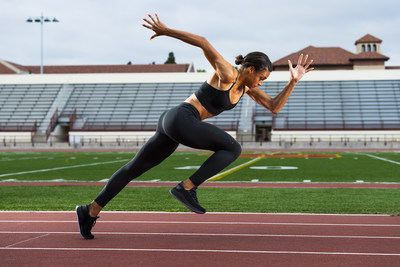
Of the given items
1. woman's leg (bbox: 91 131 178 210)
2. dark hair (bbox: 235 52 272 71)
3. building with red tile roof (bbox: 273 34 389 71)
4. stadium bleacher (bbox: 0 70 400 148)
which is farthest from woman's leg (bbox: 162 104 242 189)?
building with red tile roof (bbox: 273 34 389 71)

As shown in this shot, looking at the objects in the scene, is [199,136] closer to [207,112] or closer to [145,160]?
[207,112]

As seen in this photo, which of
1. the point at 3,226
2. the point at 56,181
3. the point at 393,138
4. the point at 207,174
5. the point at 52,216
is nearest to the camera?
the point at 207,174

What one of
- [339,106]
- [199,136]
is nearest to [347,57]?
[339,106]

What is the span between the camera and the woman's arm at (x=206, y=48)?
15.4 ft

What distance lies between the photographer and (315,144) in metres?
43.2

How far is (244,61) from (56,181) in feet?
34.8

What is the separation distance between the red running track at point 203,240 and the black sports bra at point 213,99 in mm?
1307

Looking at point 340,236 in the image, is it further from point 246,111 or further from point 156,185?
point 246,111

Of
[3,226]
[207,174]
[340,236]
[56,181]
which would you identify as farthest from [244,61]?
[56,181]

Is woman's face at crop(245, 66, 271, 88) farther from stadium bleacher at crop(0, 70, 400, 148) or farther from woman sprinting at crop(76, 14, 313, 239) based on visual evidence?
stadium bleacher at crop(0, 70, 400, 148)

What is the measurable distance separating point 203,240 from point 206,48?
2.06m

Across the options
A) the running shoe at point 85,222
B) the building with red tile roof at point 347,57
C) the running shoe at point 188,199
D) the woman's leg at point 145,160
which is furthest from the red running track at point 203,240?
the building with red tile roof at point 347,57

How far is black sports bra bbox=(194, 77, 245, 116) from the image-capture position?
194 inches

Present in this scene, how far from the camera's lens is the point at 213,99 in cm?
497
